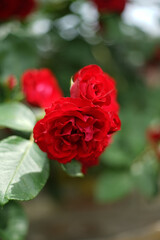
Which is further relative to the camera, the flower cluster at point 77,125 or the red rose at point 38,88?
the red rose at point 38,88

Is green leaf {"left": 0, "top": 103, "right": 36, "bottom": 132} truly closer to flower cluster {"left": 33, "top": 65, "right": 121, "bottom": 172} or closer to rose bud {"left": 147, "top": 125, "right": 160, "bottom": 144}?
flower cluster {"left": 33, "top": 65, "right": 121, "bottom": 172}

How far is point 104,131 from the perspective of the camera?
0.43m

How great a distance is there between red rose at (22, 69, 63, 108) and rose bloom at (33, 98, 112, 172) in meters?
0.25

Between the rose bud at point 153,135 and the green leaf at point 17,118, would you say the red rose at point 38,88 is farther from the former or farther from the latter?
the rose bud at point 153,135

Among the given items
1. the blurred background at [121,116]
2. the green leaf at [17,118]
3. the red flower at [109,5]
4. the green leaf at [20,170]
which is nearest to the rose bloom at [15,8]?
the blurred background at [121,116]

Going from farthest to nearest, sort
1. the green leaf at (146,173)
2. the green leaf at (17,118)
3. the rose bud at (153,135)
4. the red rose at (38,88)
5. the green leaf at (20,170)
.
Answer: the rose bud at (153,135) < the green leaf at (146,173) < the red rose at (38,88) < the green leaf at (17,118) < the green leaf at (20,170)

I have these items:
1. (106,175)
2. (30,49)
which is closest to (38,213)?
(106,175)

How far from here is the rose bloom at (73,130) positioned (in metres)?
0.42

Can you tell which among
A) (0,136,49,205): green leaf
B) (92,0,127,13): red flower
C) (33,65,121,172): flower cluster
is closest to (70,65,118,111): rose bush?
(33,65,121,172): flower cluster

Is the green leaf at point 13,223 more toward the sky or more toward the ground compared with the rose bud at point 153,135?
more toward the sky

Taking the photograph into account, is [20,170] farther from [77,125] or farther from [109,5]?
[109,5]

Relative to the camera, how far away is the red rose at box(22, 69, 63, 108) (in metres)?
0.68

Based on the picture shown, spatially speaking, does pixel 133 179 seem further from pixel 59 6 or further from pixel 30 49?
pixel 59 6

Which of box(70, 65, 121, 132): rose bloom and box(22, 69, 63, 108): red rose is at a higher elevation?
box(70, 65, 121, 132): rose bloom
